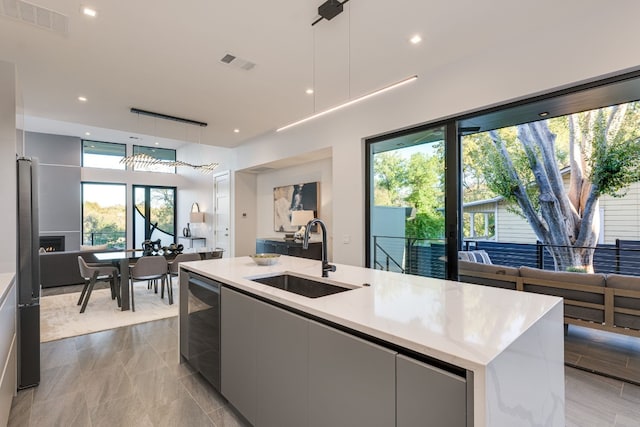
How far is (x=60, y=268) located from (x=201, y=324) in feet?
17.0

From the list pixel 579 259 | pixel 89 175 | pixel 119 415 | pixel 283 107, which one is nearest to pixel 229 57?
pixel 283 107

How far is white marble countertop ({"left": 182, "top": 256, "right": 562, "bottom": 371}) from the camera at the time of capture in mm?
998

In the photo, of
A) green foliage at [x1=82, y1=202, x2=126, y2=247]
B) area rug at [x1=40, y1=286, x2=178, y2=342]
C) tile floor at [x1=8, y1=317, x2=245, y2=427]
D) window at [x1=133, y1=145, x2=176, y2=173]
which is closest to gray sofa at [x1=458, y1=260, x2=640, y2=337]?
tile floor at [x1=8, y1=317, x2=245, y2=427]

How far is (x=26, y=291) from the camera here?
245 centimetres

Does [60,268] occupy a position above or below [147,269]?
below

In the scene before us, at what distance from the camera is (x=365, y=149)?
4359 mm

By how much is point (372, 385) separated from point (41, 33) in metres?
3.74

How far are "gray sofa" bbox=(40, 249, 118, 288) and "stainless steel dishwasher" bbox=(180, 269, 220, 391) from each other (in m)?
4.05

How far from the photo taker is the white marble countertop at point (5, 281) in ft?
5.92

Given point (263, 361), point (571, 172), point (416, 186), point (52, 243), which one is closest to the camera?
point (263, 361)

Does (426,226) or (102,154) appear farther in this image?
(102,154)

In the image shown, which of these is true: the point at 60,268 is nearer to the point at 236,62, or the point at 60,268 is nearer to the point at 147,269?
the point at 147,269

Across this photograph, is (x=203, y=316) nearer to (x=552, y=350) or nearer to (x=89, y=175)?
(x=552, y=350)

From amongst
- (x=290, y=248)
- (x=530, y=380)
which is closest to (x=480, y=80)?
(x=530, y=380)
